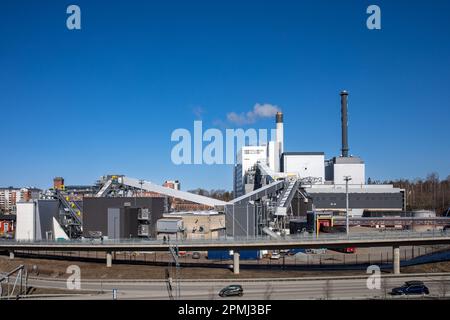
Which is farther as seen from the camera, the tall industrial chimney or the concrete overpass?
the tall industrial chimney

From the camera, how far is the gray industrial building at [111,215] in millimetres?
32938

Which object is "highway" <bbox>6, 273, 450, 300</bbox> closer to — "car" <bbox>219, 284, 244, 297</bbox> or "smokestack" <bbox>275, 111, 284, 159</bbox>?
"car" <bbox>219, 284, 244, 297</bbox>

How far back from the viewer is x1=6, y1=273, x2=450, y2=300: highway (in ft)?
58.6

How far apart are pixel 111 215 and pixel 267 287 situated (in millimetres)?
16426

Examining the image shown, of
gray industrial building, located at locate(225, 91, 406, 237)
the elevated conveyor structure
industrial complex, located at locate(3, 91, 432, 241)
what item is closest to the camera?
gray industrial building, located at locate(225, 91, 406, 237)

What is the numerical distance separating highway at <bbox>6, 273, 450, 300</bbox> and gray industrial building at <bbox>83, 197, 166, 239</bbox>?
1040 centimetres

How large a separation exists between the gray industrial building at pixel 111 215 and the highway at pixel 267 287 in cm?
1040

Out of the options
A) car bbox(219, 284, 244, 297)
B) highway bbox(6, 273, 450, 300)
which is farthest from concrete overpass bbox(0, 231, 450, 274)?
car bbox(219, 284, 244, 297)

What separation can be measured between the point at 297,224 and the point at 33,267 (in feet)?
72.4

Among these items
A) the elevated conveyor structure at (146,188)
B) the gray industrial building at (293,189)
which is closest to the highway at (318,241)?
the gray industrial building at (293,189)

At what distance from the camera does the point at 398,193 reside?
182 feet

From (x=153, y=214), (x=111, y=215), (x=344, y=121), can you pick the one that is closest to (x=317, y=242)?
(x=153, y=214)

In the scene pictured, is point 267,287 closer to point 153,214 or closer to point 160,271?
point 160,271
